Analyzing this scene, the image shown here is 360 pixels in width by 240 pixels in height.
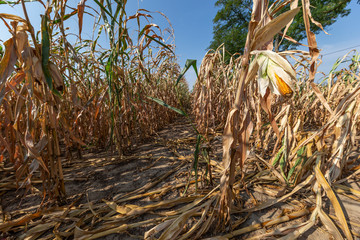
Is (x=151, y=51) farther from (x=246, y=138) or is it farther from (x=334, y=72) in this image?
(x=334, y=72)

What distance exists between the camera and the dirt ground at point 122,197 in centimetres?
59

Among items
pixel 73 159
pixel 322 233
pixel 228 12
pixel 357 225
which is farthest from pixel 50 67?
pixel 228 12

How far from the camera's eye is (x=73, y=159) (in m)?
1.23

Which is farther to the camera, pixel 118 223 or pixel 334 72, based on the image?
pixel 334 72

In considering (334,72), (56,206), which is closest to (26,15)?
(56,206)

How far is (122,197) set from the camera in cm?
79

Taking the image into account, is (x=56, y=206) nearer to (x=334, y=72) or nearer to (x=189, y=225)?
(x=189, y=225)

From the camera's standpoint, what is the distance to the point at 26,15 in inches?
21.3

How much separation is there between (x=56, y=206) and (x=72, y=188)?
161 mm

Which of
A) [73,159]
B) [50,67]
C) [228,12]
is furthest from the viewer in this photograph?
[228,12]

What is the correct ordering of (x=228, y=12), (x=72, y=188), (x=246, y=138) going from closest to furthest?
(x=246, y=138) < (x=72, y=188) < (x=228, y=12)

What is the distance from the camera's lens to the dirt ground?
0.59m

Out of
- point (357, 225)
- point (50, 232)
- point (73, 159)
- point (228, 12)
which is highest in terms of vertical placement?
point (228, 12)

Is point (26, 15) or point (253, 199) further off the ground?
point (26, 15)
